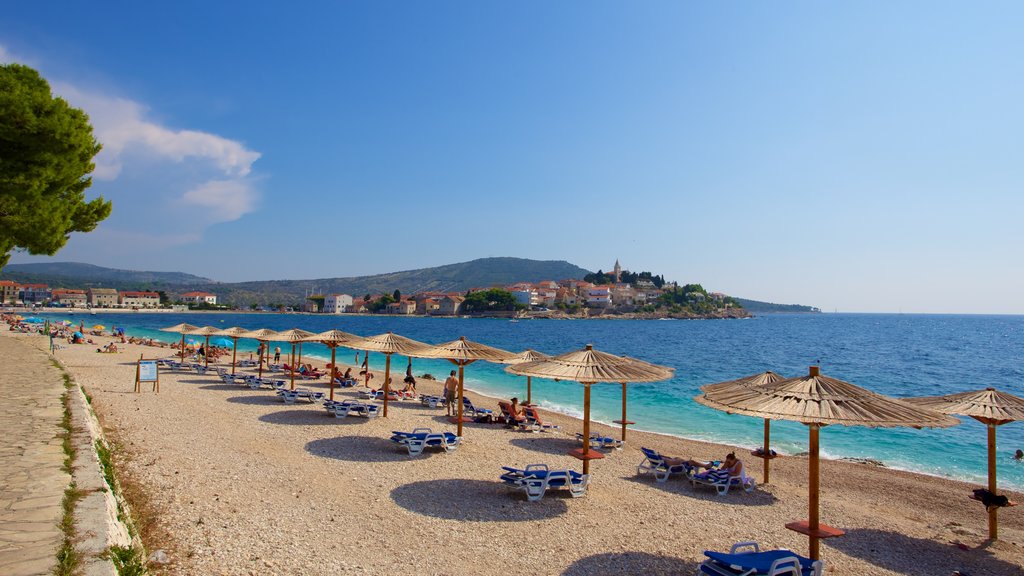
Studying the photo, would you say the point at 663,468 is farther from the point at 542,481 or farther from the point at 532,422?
the point at 532,422

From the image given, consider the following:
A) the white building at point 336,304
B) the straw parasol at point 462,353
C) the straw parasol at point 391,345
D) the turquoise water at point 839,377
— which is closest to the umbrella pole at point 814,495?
the straw parasol at point 462,353

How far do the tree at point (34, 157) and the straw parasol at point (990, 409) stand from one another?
15808 millimetres

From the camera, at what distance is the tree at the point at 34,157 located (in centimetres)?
1019

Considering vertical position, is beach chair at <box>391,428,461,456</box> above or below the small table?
below

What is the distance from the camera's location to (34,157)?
35.1 feet

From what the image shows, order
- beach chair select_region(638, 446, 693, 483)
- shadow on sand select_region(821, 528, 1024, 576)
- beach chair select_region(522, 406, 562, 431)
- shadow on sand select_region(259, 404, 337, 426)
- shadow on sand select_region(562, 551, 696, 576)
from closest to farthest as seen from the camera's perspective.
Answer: shadow on sand select_region(562, 551, 696, 576), shadow on sand select_region(821, 528, 1024, 576), beach chair select_region(638, 446, 693, 483), shadow on sand select_region(259, 404, 337, 426), beach chair select_region(522, 406, 562, 431)

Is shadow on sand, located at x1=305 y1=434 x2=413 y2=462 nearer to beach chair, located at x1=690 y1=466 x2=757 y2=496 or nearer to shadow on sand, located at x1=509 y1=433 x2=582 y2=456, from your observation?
shadow on sand, located at x1=509 y1=433 x2=582 y2=456

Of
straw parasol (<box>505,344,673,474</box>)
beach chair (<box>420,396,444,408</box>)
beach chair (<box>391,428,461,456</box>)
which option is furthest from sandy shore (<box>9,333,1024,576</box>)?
beach chair (<box>420,396,444,408</box>)

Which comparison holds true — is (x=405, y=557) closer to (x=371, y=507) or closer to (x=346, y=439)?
(x=371, y=507)

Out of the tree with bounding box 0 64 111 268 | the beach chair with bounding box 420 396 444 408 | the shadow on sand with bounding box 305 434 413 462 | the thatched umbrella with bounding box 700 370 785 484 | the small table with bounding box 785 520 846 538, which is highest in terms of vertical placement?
the tree with bounding box 0 64 111 268

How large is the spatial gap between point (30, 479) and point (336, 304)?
18508 cm

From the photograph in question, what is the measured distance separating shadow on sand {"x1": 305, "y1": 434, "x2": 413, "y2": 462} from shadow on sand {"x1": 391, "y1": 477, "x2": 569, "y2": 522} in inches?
68.2

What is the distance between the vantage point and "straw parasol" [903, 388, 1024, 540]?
→ 7172mm

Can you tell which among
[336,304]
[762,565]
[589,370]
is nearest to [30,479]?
[589,370]
